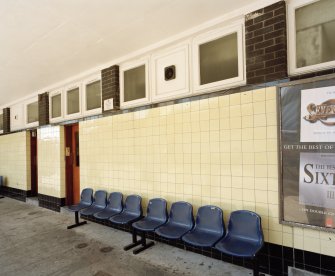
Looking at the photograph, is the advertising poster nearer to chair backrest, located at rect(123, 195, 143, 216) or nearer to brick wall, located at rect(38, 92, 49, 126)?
chair backrest, located at rect(123, 195, 143, 216)

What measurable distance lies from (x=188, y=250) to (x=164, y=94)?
256 cm

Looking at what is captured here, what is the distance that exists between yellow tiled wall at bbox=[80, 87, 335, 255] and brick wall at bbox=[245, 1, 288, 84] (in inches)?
→ 8.8

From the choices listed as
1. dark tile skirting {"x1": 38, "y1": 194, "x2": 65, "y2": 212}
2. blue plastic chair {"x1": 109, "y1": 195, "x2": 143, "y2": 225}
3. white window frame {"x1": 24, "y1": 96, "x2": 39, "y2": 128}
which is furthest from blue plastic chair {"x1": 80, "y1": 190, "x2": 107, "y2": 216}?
white window frame {"x1": 24, "y1": 96, "x2": 39, "y2": 128}

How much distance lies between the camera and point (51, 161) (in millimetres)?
6680

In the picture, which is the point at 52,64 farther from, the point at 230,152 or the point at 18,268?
the point at 230,152

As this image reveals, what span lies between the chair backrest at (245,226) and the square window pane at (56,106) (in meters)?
5.43

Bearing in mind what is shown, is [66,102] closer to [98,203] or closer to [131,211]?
[98,203]

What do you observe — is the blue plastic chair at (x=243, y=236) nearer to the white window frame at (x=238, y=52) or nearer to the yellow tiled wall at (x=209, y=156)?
the yellow tiled wall at (x=209, y=156)

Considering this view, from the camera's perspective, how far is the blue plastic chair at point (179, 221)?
11.2ft

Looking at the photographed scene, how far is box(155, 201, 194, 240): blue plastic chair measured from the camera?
11.2 feet

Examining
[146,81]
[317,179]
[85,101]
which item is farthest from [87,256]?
[85,101]

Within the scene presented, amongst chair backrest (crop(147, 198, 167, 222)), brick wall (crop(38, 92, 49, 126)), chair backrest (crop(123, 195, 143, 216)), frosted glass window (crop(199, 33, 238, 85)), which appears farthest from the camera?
brick wall (crop(38, 92, 49, 126))

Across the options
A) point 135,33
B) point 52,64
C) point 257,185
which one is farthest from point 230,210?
point 52,64

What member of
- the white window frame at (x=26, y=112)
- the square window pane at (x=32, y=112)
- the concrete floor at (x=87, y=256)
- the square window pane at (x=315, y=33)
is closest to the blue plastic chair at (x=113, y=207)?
the concrete floor at (x=87, y=256)
